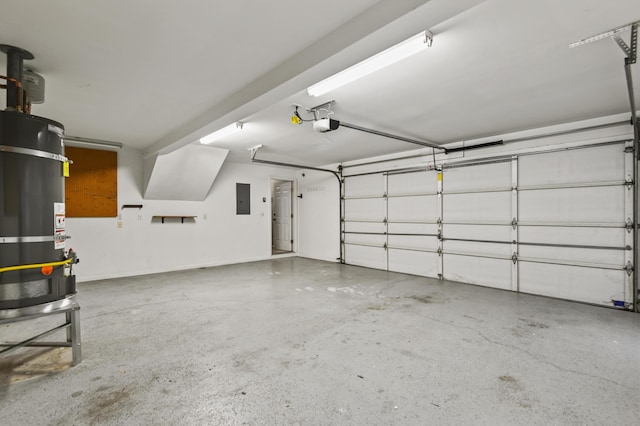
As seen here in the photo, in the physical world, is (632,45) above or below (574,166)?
above

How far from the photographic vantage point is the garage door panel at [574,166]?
12.7 feet

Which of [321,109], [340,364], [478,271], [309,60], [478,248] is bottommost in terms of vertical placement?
[340,364]

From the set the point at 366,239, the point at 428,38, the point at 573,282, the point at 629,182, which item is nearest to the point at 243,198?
the point at 366,239

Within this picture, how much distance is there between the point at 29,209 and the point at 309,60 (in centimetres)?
230

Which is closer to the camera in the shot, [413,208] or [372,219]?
[413,208]

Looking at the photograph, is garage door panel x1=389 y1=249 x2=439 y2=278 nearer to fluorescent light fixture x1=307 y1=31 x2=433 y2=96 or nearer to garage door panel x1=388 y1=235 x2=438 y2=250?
garage door panel x1=388 y1=235 x2=438 y2=250

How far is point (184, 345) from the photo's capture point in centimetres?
278

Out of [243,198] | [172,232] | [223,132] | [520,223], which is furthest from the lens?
[243,198]

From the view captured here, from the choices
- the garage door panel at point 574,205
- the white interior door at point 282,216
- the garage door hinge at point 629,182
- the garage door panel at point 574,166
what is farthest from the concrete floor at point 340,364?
the white interior door at point 282,216

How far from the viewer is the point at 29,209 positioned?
214 cm

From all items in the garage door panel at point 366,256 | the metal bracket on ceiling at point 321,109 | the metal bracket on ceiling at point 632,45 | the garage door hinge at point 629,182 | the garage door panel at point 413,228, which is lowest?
the garage door panel at point 366,256

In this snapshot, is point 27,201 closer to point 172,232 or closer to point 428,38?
point 428,38

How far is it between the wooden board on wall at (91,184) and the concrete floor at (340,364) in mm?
1765

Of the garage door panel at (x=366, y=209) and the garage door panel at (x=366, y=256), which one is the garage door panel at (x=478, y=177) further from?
the garage door panel at (x=366, y=256)
